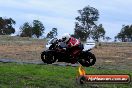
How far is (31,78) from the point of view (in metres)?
39.1

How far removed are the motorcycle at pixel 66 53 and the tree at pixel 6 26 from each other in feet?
255

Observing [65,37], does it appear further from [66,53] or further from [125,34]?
[125,34]

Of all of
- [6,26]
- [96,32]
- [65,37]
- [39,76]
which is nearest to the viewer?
[65,37]

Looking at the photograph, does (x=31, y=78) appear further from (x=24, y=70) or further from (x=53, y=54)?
(x=53, y=54)

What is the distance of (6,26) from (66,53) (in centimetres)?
9035

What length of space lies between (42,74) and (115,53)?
29.4 m

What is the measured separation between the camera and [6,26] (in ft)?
346

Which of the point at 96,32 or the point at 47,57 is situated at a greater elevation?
the point at 47,57

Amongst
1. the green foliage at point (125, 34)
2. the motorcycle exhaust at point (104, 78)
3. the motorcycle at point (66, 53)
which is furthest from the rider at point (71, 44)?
the green foliage at point (125, 34)

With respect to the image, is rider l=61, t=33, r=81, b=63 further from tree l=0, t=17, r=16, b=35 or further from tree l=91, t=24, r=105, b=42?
tree l=0, t=17, r=16, b=35

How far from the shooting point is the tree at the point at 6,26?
98.9m

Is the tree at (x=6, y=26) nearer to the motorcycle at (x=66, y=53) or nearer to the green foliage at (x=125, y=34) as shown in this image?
the green foliage at (x=125, y=34)

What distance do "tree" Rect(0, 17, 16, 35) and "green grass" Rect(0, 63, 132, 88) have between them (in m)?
49.1

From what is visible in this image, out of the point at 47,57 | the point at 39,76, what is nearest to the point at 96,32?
the point at 39,76
